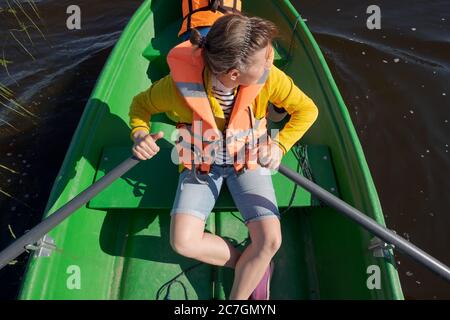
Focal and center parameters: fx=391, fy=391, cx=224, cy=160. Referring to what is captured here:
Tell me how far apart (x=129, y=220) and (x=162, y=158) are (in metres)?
0.55

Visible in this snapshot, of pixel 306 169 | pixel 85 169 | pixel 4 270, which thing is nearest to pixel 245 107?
pixel 306 169

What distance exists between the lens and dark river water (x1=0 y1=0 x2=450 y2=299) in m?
3.51

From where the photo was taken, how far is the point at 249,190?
Answer: 247 centimetres

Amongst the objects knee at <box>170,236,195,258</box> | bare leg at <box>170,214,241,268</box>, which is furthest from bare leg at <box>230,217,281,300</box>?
knee at <box>170,236,195,258</box>

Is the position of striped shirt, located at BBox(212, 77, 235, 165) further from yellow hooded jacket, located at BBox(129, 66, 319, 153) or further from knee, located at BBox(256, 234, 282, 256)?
knee, located at BBox(256, 234, 282, 256)

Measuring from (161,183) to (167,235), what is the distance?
0.43 m

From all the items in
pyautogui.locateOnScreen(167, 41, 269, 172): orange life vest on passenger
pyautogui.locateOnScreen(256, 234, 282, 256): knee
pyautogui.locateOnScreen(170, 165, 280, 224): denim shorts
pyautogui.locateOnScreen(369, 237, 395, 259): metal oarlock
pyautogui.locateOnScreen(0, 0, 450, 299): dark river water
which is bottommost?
pyautogui.locateOnScreen(369, 237, 395, 259): metal oarlock

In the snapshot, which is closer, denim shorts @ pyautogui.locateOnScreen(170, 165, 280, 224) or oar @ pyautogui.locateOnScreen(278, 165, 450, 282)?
oar @ pyautogui.locateOnScreen(278, 165, 450, 282)

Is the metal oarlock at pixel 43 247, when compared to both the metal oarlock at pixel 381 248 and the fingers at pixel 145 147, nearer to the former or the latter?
the fingers at pixel 145 147

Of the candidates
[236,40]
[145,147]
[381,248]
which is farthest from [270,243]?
[236,40]

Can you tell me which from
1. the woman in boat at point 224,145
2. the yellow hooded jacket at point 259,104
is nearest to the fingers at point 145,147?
the woman in boat at point 224,145

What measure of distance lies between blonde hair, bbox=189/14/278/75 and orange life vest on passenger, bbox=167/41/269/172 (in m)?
0.25

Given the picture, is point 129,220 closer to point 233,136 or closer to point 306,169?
point 233,136

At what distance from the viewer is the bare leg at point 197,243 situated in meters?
2.36
